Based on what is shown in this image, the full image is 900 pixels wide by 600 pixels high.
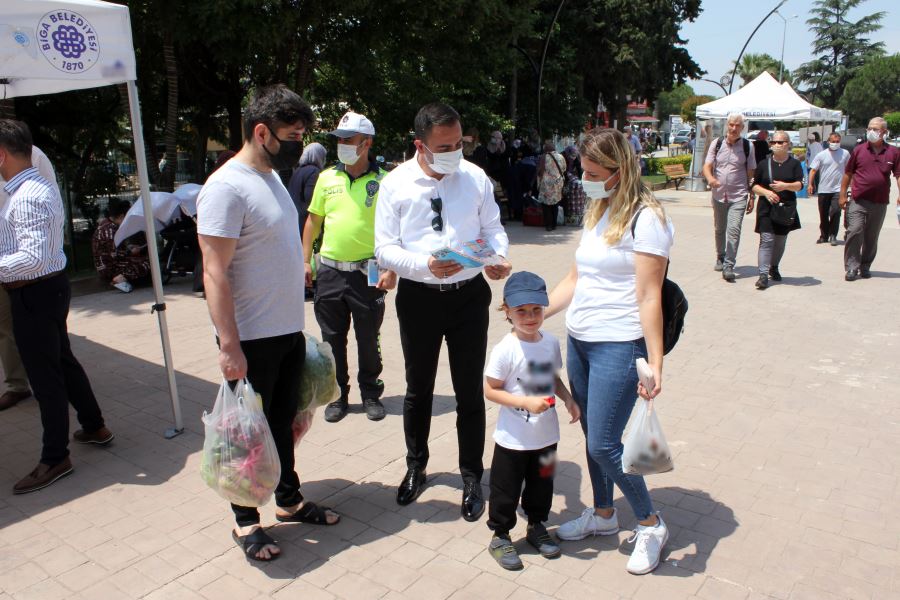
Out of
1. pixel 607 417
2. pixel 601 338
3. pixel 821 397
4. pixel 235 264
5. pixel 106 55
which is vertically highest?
pixel 106 55

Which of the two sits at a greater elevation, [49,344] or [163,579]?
[49,344]

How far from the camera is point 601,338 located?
299 cm

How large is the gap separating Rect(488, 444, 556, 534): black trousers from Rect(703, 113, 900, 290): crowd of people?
630 centimetres

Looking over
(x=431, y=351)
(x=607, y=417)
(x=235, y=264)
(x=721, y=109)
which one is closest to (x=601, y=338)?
(x=607, y=417)

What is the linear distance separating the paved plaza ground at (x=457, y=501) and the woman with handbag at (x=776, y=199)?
2245mm

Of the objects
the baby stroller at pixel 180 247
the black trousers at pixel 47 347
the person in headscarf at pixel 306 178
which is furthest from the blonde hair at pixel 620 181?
the baby stroller at pixel 180 247

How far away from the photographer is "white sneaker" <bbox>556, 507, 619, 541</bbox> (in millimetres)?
3359

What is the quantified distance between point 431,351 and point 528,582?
1128 mm

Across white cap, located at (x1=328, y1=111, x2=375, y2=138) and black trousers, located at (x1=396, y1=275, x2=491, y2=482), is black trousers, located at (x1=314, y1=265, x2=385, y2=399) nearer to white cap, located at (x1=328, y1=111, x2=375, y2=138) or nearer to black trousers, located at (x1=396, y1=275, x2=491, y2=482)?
white cap, located at (x1=328, y1=111, x2=375, y2=138)

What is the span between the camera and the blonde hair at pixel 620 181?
2.92 m

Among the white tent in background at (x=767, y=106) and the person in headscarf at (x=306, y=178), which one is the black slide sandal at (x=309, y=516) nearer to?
the person in headscarf at (x=306, y=178)

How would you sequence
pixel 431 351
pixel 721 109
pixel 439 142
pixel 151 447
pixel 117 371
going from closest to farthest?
pixel 439 142 < pixel 431 351 < pixel 151 447 < pixel 117 371 < pixel 721 109

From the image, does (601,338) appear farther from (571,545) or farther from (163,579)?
(163,579)

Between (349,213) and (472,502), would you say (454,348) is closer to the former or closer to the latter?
(472,502)
